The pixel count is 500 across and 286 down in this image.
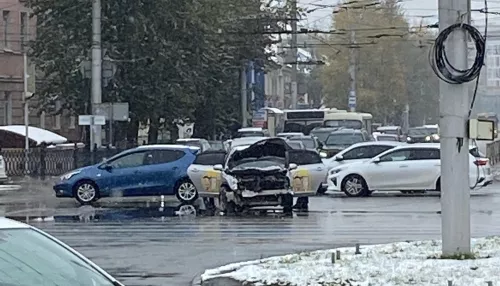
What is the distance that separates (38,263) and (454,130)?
30.7 feet

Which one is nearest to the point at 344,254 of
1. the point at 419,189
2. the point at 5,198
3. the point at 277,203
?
the point at 277,203

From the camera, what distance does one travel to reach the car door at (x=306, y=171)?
2877 cm

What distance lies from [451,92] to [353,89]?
6656cm

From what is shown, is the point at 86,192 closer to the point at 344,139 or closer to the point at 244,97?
the point at 344,139

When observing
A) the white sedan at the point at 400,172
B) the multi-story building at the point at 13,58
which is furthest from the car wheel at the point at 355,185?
the multi-story building at the point at 13,58

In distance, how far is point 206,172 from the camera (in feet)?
96.2

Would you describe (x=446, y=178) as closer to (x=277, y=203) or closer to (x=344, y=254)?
(x=344, y=254)

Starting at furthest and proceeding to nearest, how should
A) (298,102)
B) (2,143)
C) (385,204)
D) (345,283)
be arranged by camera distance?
(298,102) → (2,143) → (385,204) → (345,283)

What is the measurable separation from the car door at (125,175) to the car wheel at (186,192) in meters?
1.01

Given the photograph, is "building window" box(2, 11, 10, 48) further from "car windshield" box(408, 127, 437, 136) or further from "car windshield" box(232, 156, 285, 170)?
"car windshield" box(232, 156, 285, 170)

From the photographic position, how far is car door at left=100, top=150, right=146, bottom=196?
3172 centimetres

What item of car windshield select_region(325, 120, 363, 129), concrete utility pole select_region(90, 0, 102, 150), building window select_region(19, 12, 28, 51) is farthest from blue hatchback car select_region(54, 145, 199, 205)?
building window select_region(19, 12, 28, 51)

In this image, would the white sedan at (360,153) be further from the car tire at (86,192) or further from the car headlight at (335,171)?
the car tire at (86,192)

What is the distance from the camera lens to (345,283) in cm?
1334
